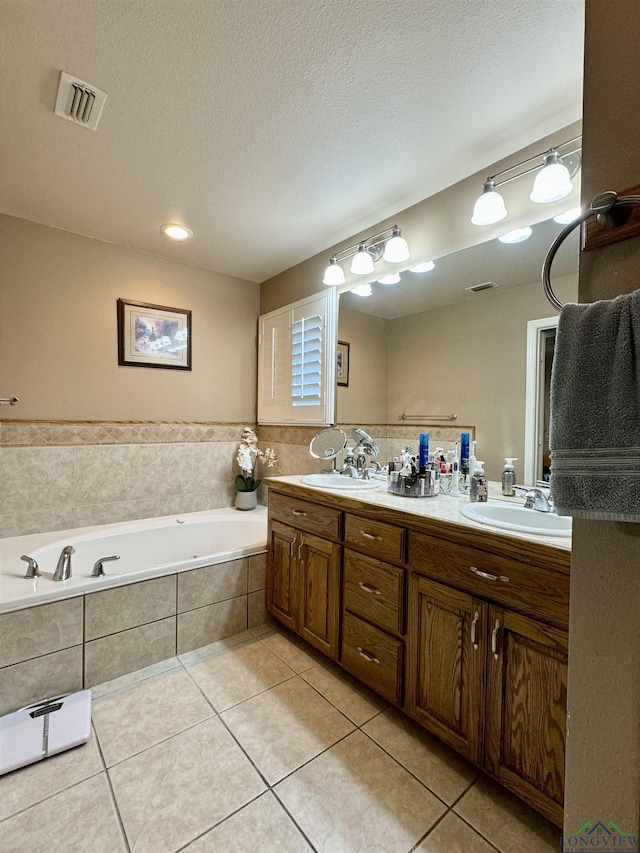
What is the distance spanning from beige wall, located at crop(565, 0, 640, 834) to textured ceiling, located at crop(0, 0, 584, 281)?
758 millimetres

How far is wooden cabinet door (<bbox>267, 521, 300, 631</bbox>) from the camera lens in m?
2.04

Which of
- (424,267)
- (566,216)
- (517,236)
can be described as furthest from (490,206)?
(424,267)

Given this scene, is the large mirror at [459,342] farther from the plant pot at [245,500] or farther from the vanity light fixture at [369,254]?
the plant pot at [245,500]

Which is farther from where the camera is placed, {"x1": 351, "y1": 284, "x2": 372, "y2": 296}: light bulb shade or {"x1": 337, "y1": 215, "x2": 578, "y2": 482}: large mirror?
{"x1": 351, "y1": 284, "x2": 372, "y2": 296}: light bulb shade

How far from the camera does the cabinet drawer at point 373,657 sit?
1476mm

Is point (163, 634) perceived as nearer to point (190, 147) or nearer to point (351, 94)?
point (190, 147)

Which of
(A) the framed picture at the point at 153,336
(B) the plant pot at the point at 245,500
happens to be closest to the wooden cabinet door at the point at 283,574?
(B) the plant pot at the point at 245,500

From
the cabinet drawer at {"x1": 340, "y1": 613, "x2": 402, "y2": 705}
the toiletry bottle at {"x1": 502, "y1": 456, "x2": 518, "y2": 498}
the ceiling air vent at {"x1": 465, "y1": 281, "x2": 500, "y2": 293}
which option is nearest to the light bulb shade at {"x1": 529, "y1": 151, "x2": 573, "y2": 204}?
the ceiling air vent at {"x1": 465, "y1": 281, "x2": 500, "y2": 293}

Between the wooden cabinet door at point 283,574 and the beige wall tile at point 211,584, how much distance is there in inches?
6.5

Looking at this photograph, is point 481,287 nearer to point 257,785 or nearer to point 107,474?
point 257,785

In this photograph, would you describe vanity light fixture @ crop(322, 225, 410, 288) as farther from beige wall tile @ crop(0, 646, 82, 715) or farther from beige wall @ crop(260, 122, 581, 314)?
beige wall tile @ crop(0, 646, 82, 715)

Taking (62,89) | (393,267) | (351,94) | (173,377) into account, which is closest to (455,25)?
(351,94)

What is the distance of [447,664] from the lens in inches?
51.4

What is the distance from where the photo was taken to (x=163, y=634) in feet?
6.30
